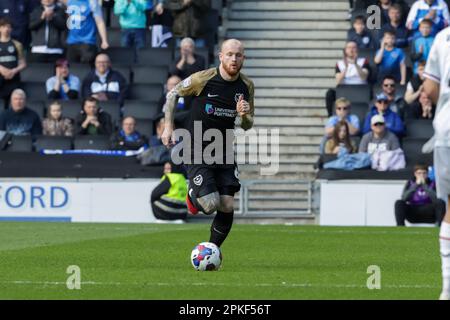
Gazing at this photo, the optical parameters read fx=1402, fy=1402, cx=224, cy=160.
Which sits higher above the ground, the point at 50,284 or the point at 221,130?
the point at 221,130

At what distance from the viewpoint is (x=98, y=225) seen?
2277 centimetres

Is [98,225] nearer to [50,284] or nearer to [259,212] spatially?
[259,212]

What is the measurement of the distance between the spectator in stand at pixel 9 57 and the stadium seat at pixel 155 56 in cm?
240

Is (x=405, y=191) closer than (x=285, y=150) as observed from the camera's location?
Yes

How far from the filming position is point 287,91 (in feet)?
93.6

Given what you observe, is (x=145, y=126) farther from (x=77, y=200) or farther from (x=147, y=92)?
(x=77, y=200)

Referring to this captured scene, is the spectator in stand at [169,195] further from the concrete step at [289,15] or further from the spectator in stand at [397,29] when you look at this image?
the concrete step at [289,15]

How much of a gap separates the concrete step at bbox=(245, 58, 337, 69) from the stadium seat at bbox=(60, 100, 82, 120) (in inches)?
167

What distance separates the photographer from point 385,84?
25.6 m

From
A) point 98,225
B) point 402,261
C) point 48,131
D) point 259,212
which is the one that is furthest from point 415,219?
point 402,261

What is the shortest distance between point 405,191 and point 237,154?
13.8 feet

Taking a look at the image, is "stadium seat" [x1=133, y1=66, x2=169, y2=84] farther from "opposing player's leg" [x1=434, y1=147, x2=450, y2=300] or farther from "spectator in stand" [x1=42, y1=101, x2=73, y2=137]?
"opposing player's leg" [x1=434, y1=147, x2=450, y2=300]
